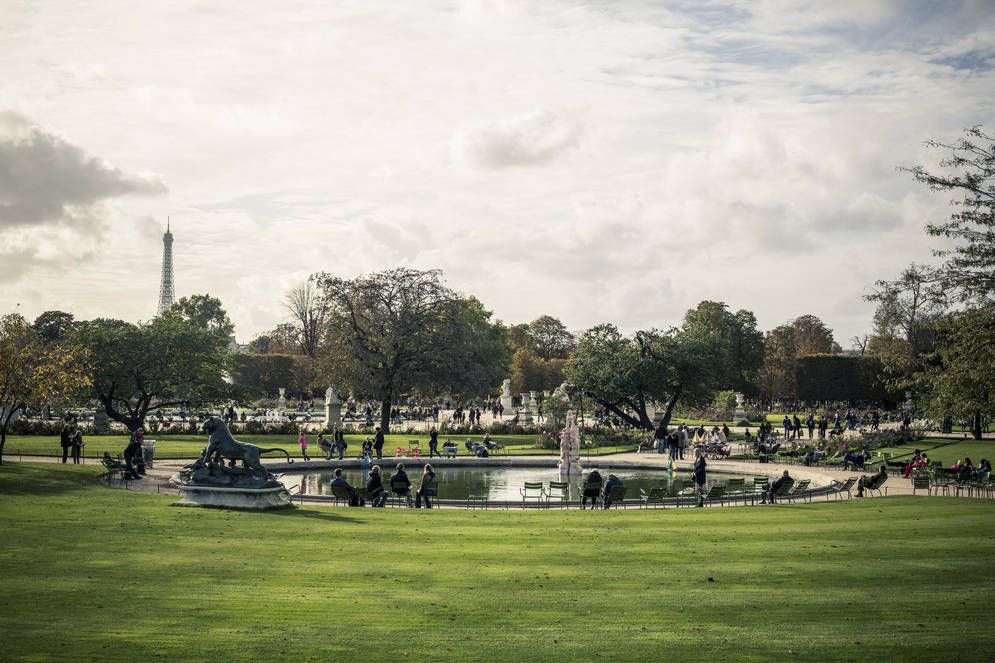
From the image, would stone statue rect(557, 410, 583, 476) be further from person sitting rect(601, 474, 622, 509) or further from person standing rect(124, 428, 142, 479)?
person standing rect(124, 428, 142, 479)

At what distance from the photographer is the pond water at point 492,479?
27.7 meters

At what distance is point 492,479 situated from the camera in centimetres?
3148

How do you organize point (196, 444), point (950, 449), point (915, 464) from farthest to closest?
point (196, 444)
point (950, 449)
point (915, 464)

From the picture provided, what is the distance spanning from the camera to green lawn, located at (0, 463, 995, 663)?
9.16 m

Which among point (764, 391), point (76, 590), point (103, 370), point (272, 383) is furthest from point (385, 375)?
point (764, 391)

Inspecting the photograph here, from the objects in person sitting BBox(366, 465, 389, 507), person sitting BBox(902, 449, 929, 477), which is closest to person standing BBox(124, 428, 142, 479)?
person sitting BBox(366, 465, 389, 507)

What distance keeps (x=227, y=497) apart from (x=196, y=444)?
2214cm

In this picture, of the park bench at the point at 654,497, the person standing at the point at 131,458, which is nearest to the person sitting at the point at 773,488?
the park bench at the point at 654,497

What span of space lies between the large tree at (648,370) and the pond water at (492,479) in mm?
13301

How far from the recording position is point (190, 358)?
158 feet

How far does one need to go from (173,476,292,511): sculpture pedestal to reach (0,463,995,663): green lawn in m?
1.04

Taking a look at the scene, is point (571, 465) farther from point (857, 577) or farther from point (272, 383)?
point (272, 383)

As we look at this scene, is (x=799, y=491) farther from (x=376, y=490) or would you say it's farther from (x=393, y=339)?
(x=393, y=339)

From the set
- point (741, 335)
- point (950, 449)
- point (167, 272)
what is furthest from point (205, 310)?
point (950, 449)
